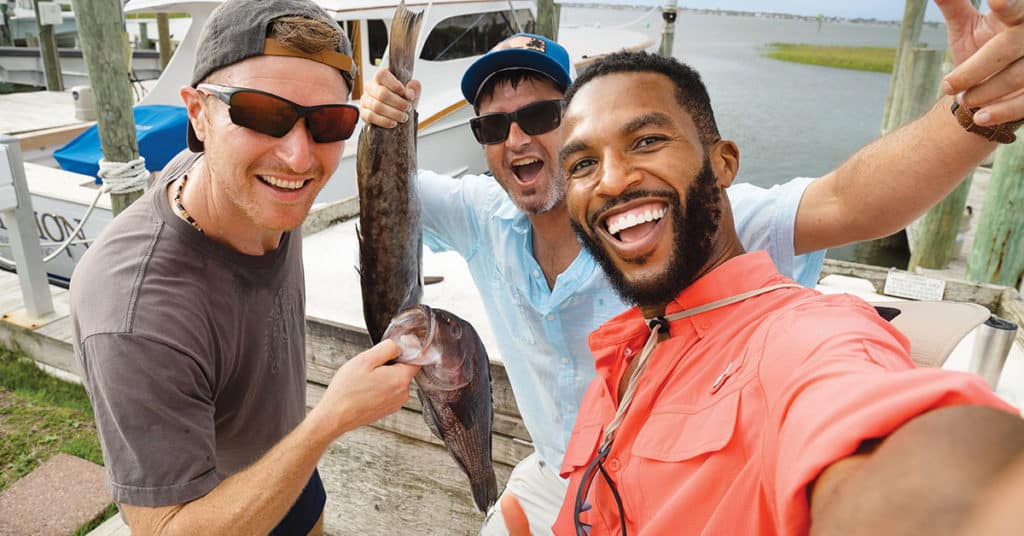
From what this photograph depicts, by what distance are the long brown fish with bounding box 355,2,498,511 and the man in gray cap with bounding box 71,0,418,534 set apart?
6.3 inches

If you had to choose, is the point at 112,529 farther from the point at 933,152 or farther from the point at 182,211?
the point at 933,152

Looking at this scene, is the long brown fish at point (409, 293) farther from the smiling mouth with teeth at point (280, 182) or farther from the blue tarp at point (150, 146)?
the blue tarp at point (150, 146)

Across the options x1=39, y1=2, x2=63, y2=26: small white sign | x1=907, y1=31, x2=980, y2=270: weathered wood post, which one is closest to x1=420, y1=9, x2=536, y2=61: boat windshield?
x1=907, y1=31, x2=980, y2=270: weathered wood post

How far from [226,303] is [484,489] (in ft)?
3.62

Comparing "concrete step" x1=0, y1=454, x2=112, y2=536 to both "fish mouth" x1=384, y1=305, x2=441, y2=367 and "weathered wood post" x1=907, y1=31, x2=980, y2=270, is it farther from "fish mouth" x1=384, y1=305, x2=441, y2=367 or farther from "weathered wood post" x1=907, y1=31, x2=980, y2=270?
"weathered wood post" x1=907, y1=31, x2=980, y2=270

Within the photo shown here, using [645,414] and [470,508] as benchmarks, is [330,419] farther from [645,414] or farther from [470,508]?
[470,508]

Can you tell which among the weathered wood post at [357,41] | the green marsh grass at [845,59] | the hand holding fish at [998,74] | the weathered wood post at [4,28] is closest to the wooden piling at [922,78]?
the weathered wood post at [357,41]

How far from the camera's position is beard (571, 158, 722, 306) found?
4.98ft

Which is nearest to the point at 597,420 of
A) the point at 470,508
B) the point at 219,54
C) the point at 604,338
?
the point at 604,338

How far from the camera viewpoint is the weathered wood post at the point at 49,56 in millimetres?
14188

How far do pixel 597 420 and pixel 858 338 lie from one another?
82 centimetres

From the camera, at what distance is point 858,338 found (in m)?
0.99

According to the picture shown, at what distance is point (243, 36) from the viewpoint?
1.81m

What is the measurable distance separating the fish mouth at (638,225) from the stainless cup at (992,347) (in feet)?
7.43
